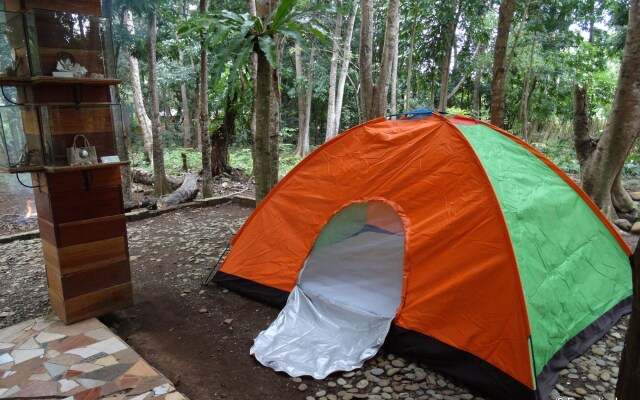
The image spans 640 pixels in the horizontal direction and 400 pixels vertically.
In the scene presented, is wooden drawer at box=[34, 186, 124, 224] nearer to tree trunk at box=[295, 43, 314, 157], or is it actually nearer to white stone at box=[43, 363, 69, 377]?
white stone at box=[43, 363, 69, 377]

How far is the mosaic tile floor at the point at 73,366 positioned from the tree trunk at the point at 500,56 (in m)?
4.90

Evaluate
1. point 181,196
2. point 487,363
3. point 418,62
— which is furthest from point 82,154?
point 418,62

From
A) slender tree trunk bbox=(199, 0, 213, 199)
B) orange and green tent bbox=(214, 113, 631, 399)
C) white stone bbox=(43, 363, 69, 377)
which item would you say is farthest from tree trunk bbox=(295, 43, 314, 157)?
white stone bbox=(43, 363, 69, 377)

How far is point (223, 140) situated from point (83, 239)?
23.6 feet

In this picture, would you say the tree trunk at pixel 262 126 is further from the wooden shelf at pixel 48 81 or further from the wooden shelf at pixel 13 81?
the wooden shelf at pixel 13 81

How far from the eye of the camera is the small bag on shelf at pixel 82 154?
308cm

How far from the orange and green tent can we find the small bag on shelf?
1.48 metres

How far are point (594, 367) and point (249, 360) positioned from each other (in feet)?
7.67

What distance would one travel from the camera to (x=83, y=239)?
327cm

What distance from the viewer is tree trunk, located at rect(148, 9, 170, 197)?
330 inches

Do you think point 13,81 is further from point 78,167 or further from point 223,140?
point 223,140

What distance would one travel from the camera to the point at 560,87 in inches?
499

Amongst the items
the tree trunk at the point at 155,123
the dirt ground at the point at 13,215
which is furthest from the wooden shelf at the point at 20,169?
the tree trunk at the point at 155,123

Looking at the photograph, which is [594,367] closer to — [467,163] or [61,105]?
[467,163]
